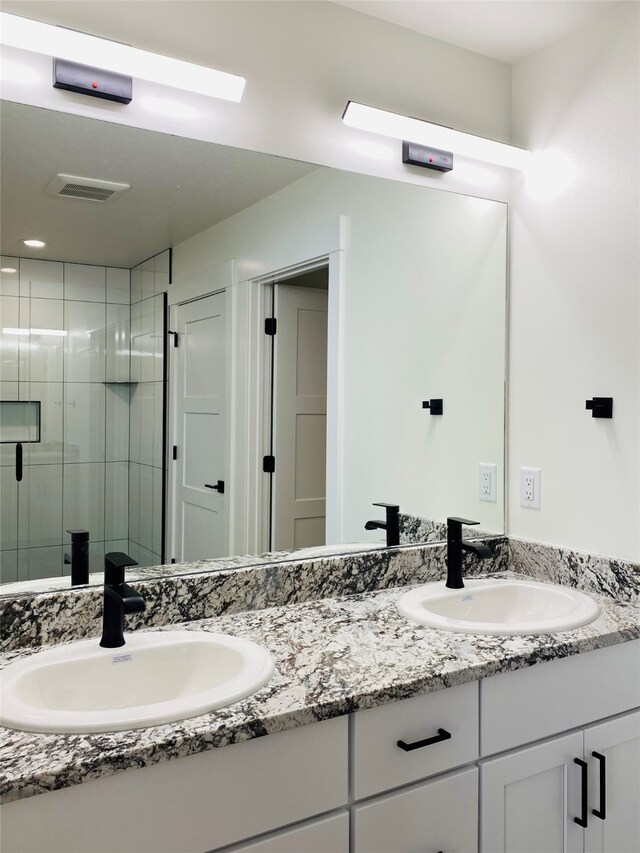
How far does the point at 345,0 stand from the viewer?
5.77ft

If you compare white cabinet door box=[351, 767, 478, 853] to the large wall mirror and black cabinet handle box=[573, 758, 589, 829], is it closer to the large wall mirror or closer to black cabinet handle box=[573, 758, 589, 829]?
black cabinet handle box=[573, 758, 589, 829]

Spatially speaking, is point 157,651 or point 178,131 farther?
point 178,131

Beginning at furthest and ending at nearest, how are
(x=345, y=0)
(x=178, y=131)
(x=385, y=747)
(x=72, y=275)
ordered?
(x=345, y=0) < (x=178, y=131) < (x=72, y=275) < (x=385, y=747)

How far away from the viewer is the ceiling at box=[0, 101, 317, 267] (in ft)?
4.55

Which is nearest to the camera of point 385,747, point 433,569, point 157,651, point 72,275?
point 385,747

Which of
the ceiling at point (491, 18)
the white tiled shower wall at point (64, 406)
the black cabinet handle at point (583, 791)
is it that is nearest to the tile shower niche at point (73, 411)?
the white tiled shower wall at point (64, 406)

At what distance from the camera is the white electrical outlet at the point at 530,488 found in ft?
6.58

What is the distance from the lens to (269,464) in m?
1.77

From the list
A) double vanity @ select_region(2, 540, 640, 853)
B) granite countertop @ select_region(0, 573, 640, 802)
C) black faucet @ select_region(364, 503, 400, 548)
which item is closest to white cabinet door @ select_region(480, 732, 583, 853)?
double vanity @ select_region(2, 540, 640, 853)

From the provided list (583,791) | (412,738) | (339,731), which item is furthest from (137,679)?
(583,791)

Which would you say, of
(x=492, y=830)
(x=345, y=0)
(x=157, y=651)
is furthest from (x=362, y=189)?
(x=492, y=830)

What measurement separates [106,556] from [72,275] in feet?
2.02

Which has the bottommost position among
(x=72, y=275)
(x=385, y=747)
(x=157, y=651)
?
(x=385, y=747)

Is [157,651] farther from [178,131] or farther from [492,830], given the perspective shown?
[178,131]
